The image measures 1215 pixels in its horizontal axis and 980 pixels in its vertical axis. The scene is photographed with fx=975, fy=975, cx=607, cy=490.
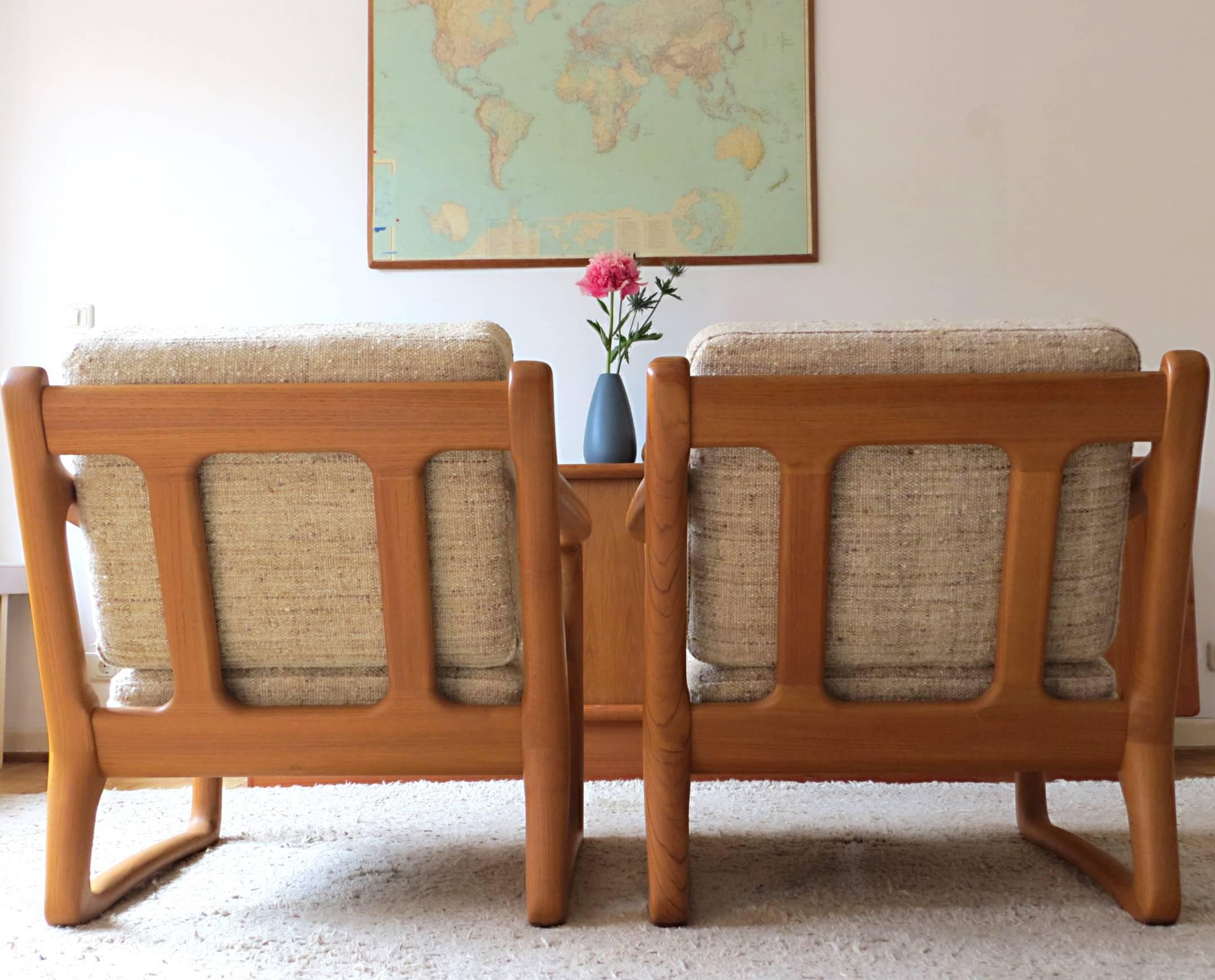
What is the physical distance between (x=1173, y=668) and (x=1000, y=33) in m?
2.05

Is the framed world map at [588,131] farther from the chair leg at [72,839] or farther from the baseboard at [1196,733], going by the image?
the chair leg at [72,839]

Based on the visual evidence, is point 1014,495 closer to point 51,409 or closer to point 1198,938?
point 1198,938

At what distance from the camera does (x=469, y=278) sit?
8.63 ft

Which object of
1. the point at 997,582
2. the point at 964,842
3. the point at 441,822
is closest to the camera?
the point at 997,582

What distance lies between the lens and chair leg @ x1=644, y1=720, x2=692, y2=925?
1128mm

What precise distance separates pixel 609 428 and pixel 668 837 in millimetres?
1307

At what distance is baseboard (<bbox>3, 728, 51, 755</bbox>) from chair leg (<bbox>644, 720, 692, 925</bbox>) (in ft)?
6.74

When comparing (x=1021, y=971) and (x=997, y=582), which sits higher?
(x=997, y=582)

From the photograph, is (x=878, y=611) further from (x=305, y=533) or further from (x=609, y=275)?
(x=609, y=275)

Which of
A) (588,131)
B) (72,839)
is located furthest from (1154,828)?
(588,131)

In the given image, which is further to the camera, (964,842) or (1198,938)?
(964,842)

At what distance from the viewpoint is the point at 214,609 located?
114cm

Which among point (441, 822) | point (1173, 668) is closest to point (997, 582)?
point (1173, 668)

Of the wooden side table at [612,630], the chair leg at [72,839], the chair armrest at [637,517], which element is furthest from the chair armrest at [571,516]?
the wooden side table at [612,630]
